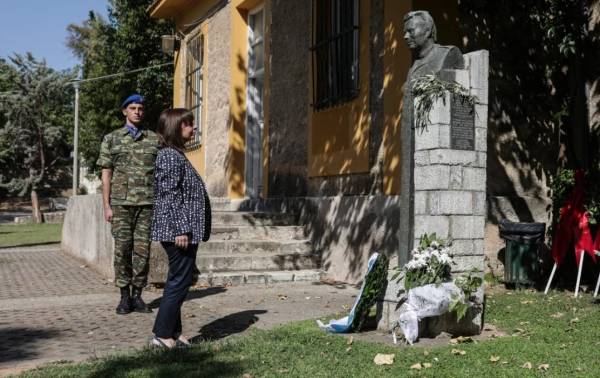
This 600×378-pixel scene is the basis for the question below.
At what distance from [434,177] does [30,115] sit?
3278 centimetres

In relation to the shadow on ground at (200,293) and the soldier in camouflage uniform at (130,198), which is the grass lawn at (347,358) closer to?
the soldier in camouflage uniform at (130,198)

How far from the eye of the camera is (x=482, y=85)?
19.7ft

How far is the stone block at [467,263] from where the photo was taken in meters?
5.81

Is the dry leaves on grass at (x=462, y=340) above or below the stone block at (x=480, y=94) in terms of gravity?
below

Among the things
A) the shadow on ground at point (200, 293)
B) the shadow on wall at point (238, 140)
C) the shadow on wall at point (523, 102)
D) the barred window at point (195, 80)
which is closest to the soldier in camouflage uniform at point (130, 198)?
the shadow on ground at point (200, 293)

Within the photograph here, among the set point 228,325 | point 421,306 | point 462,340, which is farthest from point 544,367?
point 228,325

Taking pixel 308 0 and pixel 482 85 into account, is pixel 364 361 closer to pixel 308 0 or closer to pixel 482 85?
pixel 482 85

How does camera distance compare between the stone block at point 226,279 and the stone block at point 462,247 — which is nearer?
the stone block at point 462,247

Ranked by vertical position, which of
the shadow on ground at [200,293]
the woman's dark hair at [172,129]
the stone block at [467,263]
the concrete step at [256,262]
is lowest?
the shadow on ground at [200,293]

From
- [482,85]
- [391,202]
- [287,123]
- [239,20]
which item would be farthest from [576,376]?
[239,20]

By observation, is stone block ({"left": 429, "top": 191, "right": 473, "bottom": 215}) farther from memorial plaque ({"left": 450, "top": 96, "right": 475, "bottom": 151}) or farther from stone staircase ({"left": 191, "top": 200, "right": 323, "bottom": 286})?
stone staircase ({"left": 191, "top": 200, "right": 323, "bottom": 286})

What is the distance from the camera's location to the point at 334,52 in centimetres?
1004

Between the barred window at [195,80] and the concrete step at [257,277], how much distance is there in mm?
6872

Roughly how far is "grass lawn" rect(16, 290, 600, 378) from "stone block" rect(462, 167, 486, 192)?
116cm
